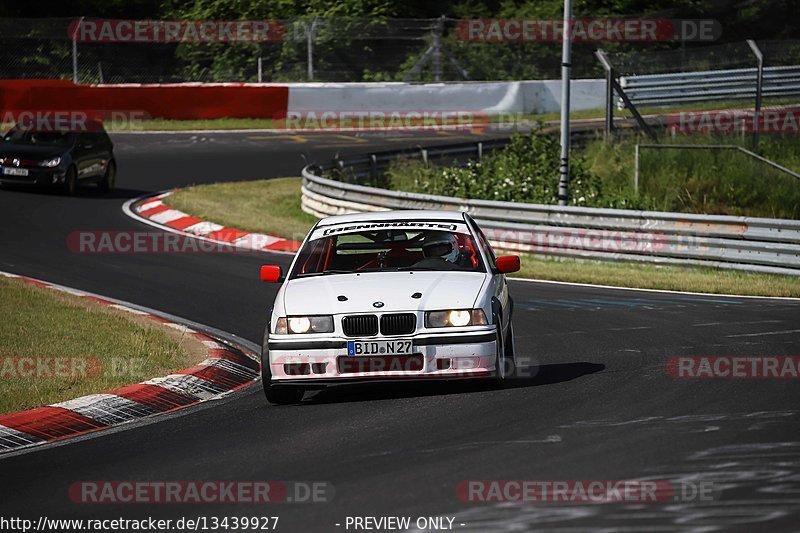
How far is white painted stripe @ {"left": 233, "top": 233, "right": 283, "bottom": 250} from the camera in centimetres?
2122

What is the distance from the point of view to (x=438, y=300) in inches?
368

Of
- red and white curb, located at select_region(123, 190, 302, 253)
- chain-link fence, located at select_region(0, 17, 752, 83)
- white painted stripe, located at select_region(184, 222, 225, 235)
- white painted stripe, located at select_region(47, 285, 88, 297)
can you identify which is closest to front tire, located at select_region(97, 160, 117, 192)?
red and white curb, located at select_region(123, 190, 302, 253)

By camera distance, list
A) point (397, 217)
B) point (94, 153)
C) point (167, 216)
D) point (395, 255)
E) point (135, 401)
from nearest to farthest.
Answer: point (135, 401)
point (395, 255)
point (397, 217)
point (167, 216)
point (94, 153)

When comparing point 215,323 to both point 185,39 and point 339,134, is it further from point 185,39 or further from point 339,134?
point 185,39

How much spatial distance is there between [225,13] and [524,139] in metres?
22.8

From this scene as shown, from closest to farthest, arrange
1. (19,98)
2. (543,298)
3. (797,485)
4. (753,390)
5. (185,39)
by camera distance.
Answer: (797,485) → (753,390) → (543,298) → (19,98) → (185,39)

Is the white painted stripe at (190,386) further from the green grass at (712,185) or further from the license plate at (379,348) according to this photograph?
the green grass at (712,185)

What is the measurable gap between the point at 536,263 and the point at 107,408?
10.7m

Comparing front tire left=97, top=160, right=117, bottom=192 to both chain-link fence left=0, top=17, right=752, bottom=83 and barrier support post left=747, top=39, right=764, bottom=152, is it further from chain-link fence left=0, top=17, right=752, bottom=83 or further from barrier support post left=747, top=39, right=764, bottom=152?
barrier support post left=747, top=39, right=764, bottom=152

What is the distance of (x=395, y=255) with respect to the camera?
34.7 feet

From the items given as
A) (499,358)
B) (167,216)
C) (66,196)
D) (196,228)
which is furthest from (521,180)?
(499,358)

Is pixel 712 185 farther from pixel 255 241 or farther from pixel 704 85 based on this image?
pixel 255 241

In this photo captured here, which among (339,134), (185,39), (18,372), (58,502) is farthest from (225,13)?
(58,502)

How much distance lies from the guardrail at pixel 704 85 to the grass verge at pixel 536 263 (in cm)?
817
